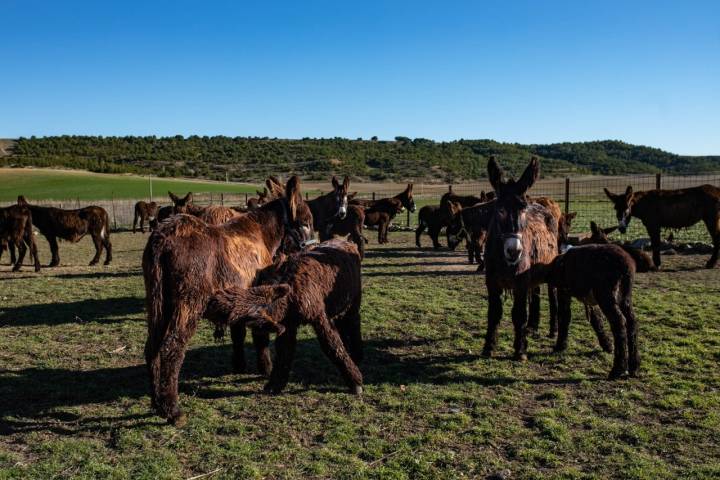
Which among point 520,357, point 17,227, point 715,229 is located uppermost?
point 715,229

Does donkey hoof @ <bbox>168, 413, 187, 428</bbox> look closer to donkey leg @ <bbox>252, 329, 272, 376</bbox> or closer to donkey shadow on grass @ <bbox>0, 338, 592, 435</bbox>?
donkey shadow on grass @ <bbox>0, 338, 592, 435</bbox>

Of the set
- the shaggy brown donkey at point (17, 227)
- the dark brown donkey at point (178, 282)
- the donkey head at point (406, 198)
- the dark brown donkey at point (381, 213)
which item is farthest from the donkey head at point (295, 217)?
the donkey head at point (406, 198)

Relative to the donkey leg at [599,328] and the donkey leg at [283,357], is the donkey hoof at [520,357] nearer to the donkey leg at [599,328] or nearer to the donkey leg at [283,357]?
the donkey leg at [599,328]

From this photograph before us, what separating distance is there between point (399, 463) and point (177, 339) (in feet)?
7.34

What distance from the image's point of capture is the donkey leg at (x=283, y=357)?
220 inches

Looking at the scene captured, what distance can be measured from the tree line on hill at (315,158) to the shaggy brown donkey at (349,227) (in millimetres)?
58262

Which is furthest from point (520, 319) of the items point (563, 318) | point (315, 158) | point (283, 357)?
point (315, 158)

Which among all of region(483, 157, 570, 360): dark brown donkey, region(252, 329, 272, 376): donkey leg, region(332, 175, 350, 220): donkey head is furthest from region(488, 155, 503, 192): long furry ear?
region(332, 175, 350, 220): donkey head

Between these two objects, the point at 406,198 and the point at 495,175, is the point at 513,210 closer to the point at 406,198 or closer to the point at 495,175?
the point at 495,175

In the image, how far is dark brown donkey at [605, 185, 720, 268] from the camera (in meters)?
13.9

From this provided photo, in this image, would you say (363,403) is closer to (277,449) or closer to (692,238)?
(277,449)

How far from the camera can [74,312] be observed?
998 centimetres

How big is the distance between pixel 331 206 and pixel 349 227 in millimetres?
802

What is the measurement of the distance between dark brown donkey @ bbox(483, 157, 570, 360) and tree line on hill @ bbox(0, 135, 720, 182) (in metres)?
67.0
